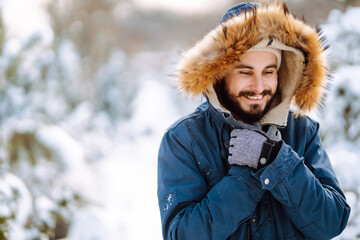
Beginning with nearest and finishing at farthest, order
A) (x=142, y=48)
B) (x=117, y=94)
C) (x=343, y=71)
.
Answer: (x=343, y=71) → (x=117, y=94) → (x=142, y=48)

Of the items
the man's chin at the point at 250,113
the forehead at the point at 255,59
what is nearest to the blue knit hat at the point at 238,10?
the forehead at the point at 255,59

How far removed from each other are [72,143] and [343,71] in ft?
9.16

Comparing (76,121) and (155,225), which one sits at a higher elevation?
(76,121)

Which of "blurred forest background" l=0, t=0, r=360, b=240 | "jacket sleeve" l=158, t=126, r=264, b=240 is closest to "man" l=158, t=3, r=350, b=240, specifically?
"jacket sleeve" l=158, t=126, r=264, b=240

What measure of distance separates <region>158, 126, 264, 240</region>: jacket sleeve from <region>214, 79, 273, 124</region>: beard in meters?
0.36

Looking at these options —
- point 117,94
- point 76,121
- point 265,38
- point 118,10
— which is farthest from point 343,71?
point 118,10

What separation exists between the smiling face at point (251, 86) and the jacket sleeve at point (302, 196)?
0.33 m

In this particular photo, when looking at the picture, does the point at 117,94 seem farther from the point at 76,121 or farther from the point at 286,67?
the point at 286,67

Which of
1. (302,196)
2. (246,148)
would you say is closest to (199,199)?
(246,148)

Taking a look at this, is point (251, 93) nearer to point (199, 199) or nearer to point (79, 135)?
point (199, 199)

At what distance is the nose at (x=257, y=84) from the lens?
1993 millimetres

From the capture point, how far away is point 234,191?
5.61ft

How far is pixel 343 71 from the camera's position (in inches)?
Answer: 146

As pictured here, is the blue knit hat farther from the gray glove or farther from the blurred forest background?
the gray glove
